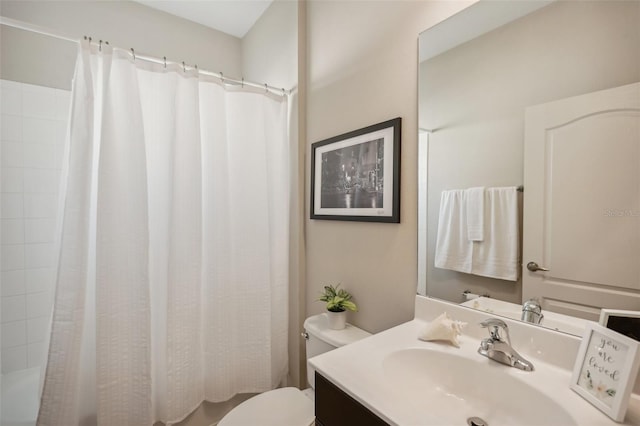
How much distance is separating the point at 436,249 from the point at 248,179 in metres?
1.01

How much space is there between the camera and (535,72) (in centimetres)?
89

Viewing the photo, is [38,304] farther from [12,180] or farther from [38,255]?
[12,180]

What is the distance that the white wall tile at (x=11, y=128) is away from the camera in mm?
1839

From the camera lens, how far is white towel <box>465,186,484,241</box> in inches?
40.5

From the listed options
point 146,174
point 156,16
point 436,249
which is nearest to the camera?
point 436,249

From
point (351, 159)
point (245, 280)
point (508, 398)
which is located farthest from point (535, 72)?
point (245, 280)

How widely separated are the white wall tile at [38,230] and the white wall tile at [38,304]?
345 mm

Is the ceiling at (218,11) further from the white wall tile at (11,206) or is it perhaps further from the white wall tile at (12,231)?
the white wall tile at (12,231)

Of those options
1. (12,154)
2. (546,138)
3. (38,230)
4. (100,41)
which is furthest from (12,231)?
(546,138)

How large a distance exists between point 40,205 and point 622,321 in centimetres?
280

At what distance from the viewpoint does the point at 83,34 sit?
194 centimetres

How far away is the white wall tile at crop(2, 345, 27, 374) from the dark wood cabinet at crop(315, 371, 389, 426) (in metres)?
2.14

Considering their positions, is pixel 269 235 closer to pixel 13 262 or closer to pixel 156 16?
pixel 13 262

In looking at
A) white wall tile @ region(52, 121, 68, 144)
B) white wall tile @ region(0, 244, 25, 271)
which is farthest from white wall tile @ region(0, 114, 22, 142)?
white wall tile @ region(0, 244, 25, 271)
